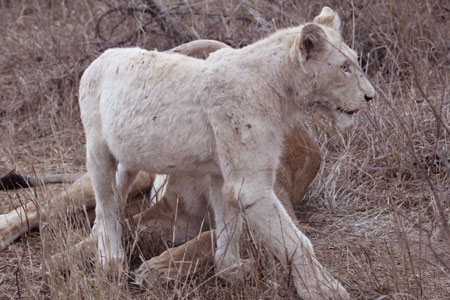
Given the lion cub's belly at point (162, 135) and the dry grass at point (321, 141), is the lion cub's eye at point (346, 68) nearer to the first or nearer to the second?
the dry grass at point (321, 141)

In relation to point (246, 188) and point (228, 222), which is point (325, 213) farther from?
point (246, 188)

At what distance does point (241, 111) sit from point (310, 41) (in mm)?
426

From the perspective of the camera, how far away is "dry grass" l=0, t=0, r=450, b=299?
310 centimetres

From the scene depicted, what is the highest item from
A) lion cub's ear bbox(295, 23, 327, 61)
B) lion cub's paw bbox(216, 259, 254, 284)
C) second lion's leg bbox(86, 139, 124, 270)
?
Result: lion cub's ear bbox(295, 23, 327, 61)

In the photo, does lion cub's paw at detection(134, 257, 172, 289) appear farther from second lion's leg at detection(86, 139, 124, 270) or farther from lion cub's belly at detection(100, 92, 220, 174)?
lion cub's belly at detection(100, 92, 220, 174)

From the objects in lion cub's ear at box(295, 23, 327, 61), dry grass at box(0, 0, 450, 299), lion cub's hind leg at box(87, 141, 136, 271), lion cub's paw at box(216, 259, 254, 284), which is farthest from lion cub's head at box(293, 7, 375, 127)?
lion cub's hind leg at box(87, 141, 136, 271)

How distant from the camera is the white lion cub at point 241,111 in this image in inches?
111

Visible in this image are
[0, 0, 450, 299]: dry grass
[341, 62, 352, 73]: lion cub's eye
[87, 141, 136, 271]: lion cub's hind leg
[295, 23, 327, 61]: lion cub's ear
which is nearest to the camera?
[295, 23, 327, 61]: lion cub's ear

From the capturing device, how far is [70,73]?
21.0 feet

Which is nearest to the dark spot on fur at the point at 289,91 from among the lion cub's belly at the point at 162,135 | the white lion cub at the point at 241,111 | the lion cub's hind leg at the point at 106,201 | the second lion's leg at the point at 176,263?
the white lion cub at the point at 241,111

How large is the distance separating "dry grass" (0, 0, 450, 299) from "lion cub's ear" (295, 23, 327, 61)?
0.20 metres

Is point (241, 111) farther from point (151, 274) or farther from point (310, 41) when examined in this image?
point (151, 274)

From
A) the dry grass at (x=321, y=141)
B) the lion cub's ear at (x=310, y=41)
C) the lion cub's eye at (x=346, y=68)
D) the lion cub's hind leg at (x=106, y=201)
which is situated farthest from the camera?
the lion cub's hind leg at (x=106, y=201)

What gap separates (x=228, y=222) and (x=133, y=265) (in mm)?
827
